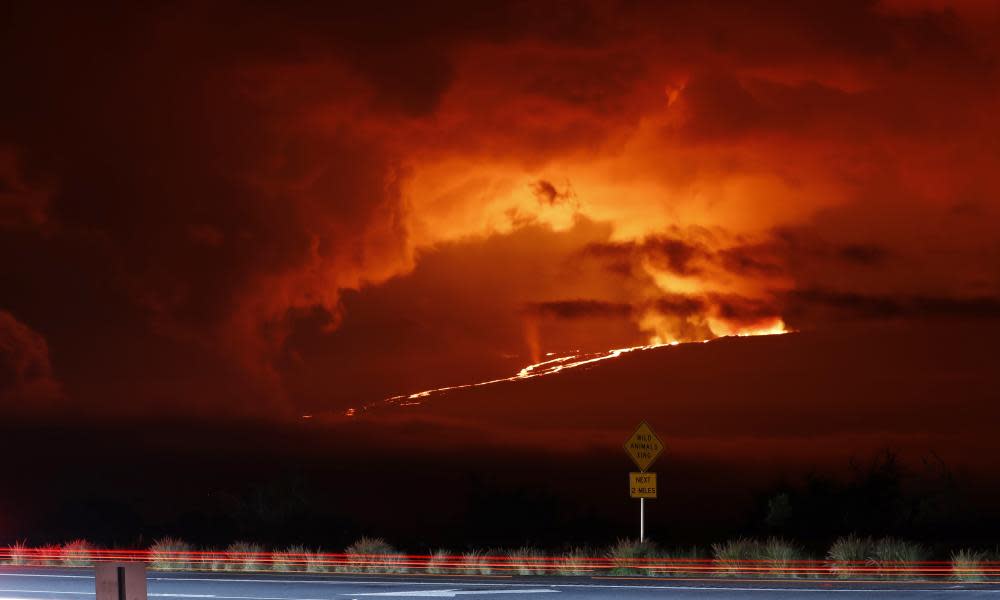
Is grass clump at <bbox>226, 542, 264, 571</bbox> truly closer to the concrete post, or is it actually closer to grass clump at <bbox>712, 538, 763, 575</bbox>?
grass clump at <bbox>712, 538, 763, 575</bbox>

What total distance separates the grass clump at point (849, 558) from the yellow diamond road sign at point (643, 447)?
437 cm

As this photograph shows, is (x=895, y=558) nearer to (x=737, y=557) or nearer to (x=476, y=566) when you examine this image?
(x=737, y=557)

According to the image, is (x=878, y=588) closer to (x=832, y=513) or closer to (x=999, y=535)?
(x=999, y=535)

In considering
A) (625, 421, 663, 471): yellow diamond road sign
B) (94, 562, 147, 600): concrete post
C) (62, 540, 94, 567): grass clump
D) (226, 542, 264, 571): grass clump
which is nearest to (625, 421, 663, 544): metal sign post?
(625, 421, 663, 471): yellow diamond road sign

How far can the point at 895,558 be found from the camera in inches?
1096

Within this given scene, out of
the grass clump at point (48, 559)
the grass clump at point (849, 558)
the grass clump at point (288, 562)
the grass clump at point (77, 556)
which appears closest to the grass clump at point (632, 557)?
the grass clump at point (849, 558)

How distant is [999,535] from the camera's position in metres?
43.6

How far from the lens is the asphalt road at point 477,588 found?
892 inches

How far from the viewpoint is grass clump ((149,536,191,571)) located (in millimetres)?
31312

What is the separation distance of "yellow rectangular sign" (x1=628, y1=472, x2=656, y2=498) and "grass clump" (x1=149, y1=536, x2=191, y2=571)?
9425mm

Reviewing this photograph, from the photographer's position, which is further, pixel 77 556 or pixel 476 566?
pixel 77 556

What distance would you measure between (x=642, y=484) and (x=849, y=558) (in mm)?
5230

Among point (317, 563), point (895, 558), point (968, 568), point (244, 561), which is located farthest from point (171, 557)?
point (968, 568)

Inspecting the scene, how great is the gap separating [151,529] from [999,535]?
44.0 meters
